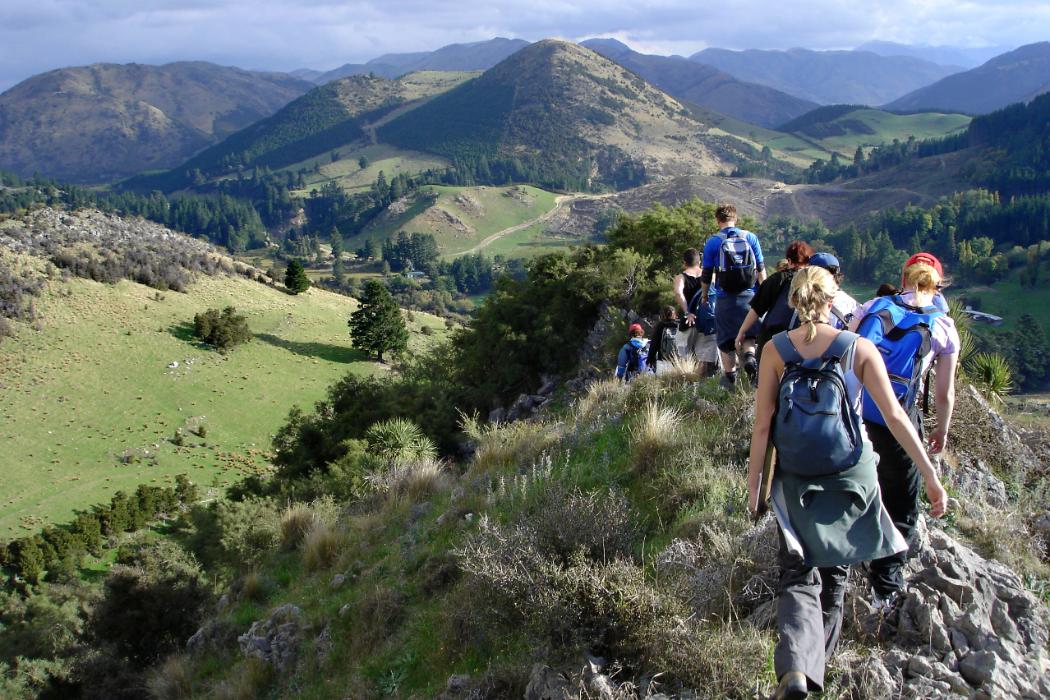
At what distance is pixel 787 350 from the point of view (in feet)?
9.29

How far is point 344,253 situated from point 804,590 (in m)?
139

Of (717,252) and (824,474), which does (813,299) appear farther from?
(717,252)

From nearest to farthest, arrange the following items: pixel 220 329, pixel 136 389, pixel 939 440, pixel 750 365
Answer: pixel 939 440 < pixel 750 365 < pixel 136 389 < pixel 220 329

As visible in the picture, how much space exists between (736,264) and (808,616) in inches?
161

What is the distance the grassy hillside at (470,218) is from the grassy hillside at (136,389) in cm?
8389

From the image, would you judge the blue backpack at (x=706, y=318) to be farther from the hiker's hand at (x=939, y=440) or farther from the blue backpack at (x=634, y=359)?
the hiker's hand at (x=939, y=440)

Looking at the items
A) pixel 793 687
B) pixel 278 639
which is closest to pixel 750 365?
pixel 793 687

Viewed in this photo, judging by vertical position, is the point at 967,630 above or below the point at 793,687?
below

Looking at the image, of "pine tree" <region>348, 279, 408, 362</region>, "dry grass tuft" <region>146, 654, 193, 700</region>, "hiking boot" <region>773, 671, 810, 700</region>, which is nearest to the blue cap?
"hiking boot" <region>773, 671, 810, 700</region>

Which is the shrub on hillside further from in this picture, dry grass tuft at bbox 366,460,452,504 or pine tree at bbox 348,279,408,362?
dry grass tuft at bbox 366,460,452,504

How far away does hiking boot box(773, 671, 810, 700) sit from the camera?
2.55 meters

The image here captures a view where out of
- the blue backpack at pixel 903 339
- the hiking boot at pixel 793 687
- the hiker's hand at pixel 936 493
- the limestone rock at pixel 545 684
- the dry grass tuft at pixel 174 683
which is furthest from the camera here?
the dry grass tuft at pixel 174 683

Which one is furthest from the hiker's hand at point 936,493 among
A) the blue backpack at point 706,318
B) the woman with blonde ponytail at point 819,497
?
the blue backpack at point 706,318

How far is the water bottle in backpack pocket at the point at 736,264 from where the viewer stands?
20.5ft
